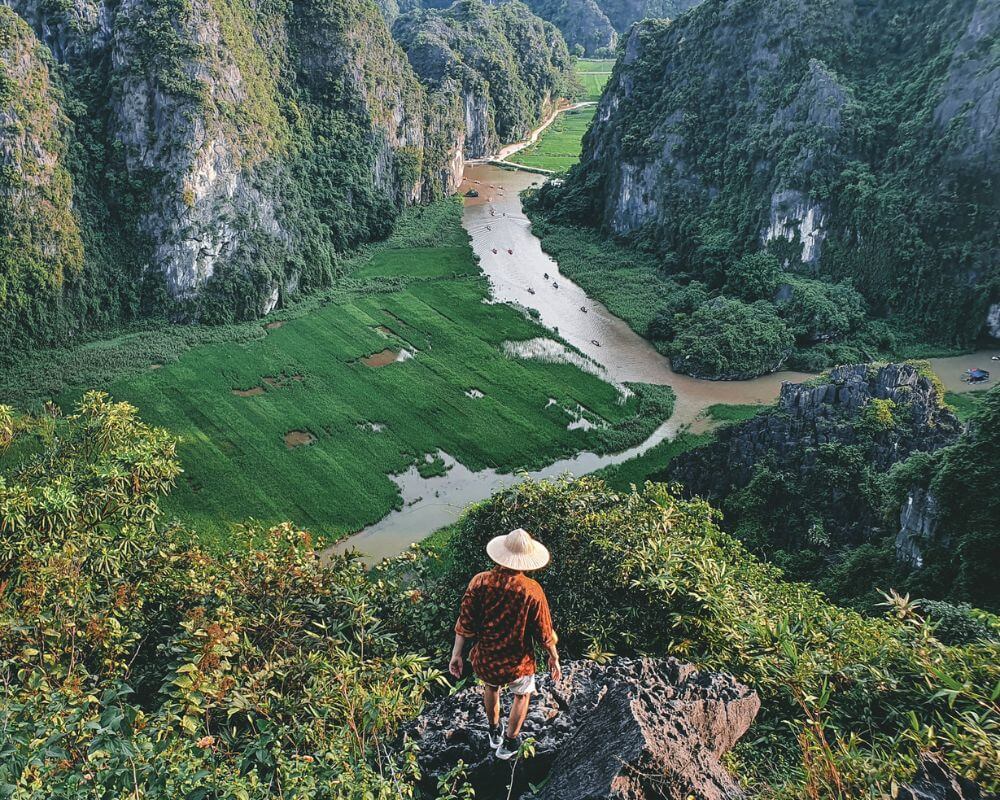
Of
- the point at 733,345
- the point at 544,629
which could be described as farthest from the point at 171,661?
the point at 733,345

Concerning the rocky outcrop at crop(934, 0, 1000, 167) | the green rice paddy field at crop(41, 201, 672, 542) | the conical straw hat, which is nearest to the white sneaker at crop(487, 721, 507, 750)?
the conical straw hat

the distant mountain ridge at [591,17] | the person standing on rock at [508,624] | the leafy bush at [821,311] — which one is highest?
the distant mountain ridge at [591,17]

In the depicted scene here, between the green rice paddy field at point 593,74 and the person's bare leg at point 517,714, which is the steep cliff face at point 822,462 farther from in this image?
the green rice paddy field at point 593,74

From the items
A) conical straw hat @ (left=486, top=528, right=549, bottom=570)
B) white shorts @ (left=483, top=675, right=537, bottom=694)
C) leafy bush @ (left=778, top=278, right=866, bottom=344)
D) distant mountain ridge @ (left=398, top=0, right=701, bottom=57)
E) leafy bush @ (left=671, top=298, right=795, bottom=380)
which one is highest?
distant mountain ridge @ (left=398, top=0, right=701, bottom=57)

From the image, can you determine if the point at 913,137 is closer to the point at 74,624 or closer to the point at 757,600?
the point at 757,600

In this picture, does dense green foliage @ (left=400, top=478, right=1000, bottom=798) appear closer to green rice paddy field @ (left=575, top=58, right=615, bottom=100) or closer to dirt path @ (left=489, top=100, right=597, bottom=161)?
dirt path @ (left=489, top=100, right=597, bottom=161)

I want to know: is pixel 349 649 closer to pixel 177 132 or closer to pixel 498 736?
pixel 498 736

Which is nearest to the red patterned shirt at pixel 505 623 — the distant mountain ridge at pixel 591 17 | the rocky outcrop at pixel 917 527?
the rocky outcrop at pixel 917 527
